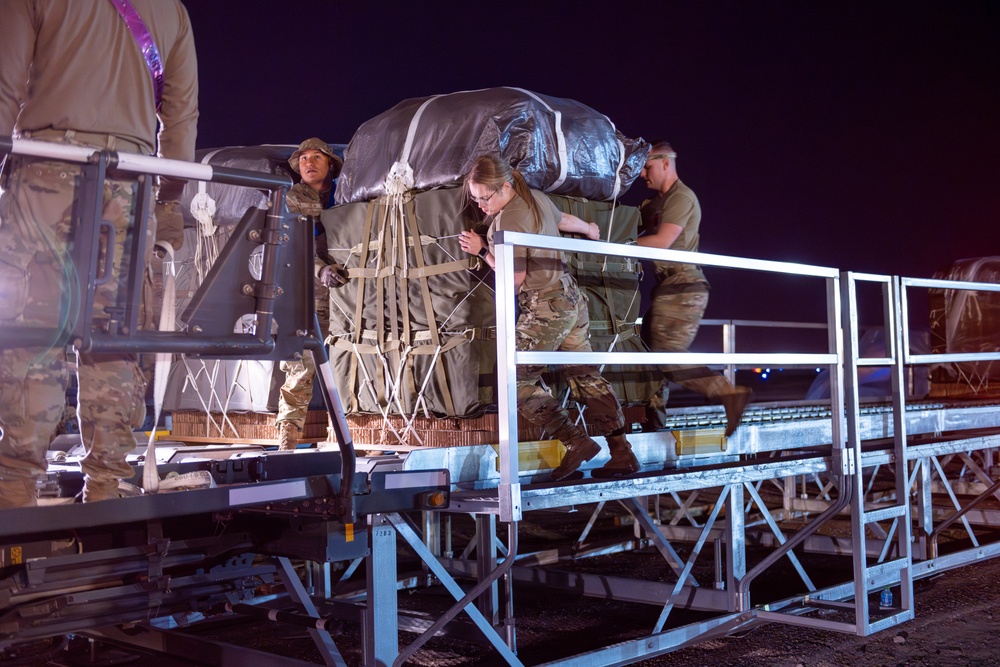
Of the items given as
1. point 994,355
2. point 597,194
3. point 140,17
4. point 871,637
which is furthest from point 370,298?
point 994,355

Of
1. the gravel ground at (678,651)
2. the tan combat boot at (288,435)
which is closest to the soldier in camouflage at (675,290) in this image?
the gravel ground at (678,651)

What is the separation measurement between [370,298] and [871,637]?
372 centimetres

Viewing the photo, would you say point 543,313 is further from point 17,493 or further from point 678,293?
point 17,493

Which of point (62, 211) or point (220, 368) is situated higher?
point (62, 211)

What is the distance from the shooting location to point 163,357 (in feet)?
11.4

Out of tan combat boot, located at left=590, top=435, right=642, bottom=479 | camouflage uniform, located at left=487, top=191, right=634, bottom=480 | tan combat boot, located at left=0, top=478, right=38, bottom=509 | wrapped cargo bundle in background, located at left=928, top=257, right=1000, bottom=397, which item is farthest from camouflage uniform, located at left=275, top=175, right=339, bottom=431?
wrapped cargo bundle in background, located at left=928, top=257, right=1000, bottom=397

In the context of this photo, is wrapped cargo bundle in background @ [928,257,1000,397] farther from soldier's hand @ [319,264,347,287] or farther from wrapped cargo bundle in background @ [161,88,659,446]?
soldier's hand @ [319,264,347,287]

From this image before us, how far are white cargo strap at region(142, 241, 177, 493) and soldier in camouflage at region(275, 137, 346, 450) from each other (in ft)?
7.56

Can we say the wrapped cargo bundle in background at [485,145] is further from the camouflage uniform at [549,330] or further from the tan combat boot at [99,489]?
the tan combat boot at [99,489]

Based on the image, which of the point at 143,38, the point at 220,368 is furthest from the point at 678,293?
the point at 143,38

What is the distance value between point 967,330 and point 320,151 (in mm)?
7972

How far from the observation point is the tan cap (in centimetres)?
638

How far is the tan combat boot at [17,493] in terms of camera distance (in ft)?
10.6

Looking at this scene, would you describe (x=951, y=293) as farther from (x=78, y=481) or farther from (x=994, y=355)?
(x=78, y=481)
